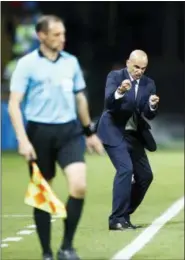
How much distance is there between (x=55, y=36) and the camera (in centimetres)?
260

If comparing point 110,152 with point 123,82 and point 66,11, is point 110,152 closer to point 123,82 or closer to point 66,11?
point 123,82

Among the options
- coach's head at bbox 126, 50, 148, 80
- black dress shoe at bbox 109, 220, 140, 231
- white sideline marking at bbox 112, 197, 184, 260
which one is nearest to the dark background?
coach's head at bbox 126, 50, 148, 80

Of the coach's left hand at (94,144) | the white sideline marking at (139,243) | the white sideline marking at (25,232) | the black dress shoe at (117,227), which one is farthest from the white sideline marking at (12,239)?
the coach's left hand at (94,144)

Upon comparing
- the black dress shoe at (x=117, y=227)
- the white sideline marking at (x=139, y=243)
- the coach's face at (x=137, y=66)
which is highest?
the coach's face at (x=137, y=66)

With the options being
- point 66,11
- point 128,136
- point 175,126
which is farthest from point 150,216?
point 66,11

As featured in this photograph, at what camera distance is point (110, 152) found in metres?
2.86

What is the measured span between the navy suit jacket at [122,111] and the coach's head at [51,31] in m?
0.17

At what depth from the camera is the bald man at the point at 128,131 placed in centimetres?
248

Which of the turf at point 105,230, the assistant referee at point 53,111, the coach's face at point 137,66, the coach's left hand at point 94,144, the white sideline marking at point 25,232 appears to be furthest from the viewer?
the white sideline marking at point 25,232

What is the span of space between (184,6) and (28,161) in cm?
65

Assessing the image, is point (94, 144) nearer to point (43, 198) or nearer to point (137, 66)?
point (43, 198)

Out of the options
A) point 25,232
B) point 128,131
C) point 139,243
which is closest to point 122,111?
point 128,131

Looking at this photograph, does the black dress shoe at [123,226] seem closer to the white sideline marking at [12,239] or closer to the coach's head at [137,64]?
the coach's head at [137,64]

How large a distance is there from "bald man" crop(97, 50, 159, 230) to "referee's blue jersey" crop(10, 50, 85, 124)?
124 millimetres
